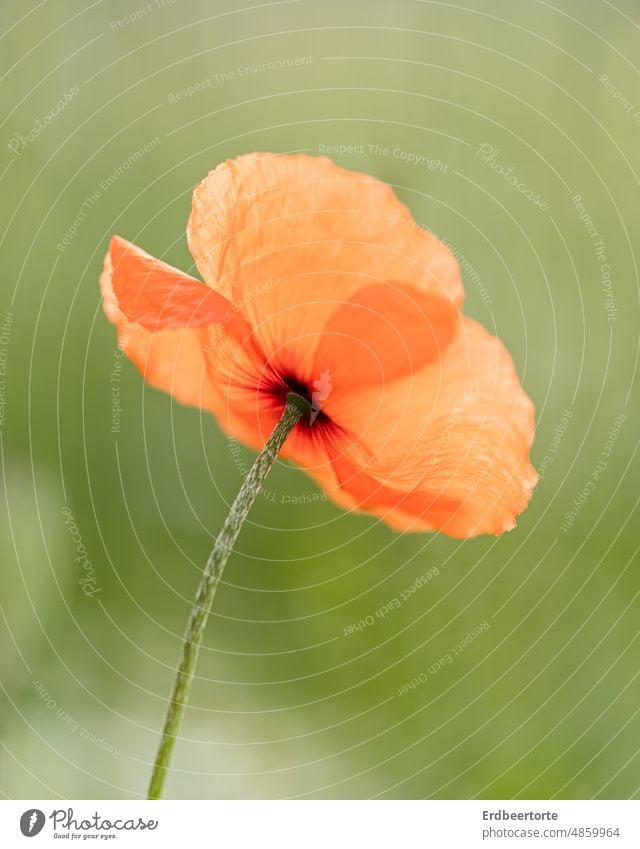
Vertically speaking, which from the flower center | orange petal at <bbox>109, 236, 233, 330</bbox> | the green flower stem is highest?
orange petal at <bbox>109, 236, 233, 330</bbox>

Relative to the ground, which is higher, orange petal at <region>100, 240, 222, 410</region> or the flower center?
orange petal at <region>100, 240, 222, 410</region>

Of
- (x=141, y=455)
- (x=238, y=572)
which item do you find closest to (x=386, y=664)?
(x=238, y=572)

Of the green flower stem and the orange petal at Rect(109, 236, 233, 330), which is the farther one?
the green flower stem

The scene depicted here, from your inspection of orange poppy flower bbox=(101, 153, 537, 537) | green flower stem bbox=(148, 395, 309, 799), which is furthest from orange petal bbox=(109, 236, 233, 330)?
green flower stem bbox=(148, 395, 309, 799)

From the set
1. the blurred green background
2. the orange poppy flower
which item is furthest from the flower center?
the blurred green background

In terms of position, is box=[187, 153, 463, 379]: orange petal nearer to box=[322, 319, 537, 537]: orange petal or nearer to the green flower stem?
box=[322, 319, 537, 537]: orange petal

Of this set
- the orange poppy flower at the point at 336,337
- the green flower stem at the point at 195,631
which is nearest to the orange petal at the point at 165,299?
the orange poppy flower at the point at 336,337

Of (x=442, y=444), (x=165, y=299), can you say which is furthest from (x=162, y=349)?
(x=442, y=444)

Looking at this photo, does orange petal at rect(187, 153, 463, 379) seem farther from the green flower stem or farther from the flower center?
the green flower stem
